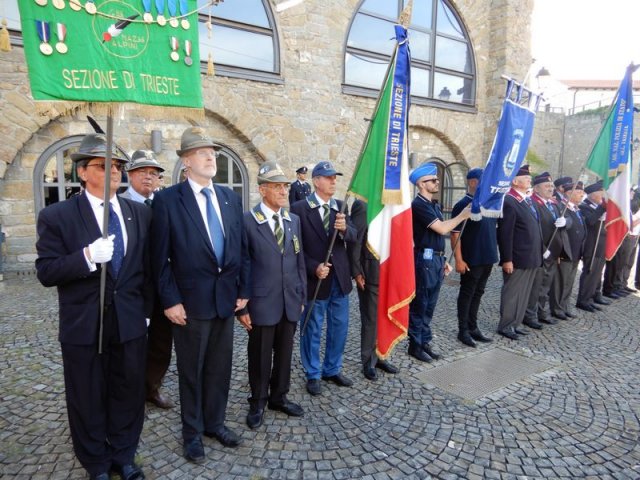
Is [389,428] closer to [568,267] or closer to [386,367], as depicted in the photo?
[386,367]

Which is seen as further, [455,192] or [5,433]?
[455,192]

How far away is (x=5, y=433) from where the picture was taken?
2984 millimetres

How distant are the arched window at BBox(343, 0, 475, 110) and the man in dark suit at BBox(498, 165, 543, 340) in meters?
6.26

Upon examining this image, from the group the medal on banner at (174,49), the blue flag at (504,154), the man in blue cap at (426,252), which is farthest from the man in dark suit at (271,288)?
the blue flag at (504,154)

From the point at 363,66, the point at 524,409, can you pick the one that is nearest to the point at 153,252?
the point at 524,409

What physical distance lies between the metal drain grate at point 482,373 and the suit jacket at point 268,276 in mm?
1729

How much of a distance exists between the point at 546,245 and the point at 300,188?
488cm

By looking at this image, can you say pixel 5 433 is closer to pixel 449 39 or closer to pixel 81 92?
pixel 81 92

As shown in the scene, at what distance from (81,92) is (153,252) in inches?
38.7

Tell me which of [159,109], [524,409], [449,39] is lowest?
[524,409]

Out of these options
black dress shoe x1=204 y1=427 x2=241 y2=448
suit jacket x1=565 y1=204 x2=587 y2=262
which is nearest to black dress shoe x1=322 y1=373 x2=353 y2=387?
black dress shoe x1=204 y1=427 x2=241 y2=448

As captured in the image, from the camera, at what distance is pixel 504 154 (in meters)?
4.31

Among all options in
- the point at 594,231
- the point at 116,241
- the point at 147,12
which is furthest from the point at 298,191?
the point at 147,12

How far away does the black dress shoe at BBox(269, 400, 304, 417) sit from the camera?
3281 mm
